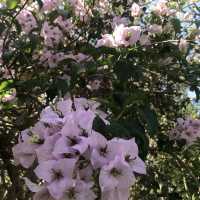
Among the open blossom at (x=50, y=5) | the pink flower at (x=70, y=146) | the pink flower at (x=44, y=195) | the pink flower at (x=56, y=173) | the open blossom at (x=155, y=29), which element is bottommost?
the open blossom at (x=155, y=29)

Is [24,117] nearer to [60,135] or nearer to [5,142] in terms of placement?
[5,142]

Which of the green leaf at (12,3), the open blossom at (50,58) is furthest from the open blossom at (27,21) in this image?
the green leaf at (12,3)

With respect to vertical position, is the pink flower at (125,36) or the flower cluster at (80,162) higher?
the flower cluster at (80,162)

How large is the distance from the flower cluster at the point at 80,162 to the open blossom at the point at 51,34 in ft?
6.11

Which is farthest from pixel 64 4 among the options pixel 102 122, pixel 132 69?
pixel 102 122

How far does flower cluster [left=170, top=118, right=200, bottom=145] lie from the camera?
3303mm

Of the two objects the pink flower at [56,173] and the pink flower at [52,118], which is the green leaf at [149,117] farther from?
the pink flower at [56,173]

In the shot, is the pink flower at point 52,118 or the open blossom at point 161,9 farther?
Answer: the open blossom at point 161,9

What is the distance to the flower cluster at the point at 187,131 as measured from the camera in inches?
130

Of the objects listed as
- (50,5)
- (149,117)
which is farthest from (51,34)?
(149,117)

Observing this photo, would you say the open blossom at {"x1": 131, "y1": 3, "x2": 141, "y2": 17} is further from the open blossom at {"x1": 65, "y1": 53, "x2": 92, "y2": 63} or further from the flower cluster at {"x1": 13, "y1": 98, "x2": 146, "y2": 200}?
the flower cluster at {"x1": 13, "y1": 98, "x2": 146, "y2": 200}

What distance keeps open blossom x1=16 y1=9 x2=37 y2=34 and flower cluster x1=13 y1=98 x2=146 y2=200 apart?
77.9 inches

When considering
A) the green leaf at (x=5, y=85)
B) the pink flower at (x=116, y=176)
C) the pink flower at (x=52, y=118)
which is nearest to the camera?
the pink flower at (x=116, y=176)

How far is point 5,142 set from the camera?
2.67 meters
